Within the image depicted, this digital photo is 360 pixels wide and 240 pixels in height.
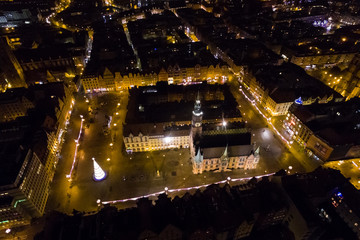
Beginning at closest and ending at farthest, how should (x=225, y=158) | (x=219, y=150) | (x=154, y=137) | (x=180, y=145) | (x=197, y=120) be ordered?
(x=197, y=120) → (x=219, y=150) → (x=225, y=158) → (x=154, y=137) → (x=180, y=145)

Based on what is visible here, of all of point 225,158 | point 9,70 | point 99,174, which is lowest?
point 99,174

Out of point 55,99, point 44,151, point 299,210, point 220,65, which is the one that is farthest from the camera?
point 220,65

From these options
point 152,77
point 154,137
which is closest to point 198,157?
point 154,137

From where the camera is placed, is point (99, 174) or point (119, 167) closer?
point (99, 174)

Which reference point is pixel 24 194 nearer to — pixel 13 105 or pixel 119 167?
pixel 119 167

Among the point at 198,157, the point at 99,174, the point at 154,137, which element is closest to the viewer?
the point at 198,157

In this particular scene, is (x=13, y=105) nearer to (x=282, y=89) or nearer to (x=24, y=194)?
(x=24, y=194)

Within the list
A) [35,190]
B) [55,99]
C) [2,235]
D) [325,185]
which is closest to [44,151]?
[35,190]

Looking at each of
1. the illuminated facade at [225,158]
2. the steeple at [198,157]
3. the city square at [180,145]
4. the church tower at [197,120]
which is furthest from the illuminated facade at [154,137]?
the steeple at [198,157]

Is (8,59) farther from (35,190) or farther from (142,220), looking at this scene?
(142,220)

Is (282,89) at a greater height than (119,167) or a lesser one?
greater
